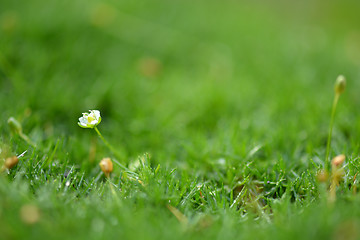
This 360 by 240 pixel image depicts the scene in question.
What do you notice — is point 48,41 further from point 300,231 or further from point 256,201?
point 300,231

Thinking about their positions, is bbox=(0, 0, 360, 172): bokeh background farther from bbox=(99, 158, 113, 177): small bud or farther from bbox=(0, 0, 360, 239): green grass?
bbox=(99, 158, 113, 177): small bud

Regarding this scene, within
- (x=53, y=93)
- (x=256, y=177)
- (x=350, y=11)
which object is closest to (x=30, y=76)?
(x=53, y=93)

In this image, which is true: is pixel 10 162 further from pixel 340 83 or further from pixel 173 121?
pixel 340 83

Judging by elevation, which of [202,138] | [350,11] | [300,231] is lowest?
[202,138]

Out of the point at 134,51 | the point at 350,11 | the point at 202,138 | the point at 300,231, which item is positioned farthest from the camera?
the point at 350,11

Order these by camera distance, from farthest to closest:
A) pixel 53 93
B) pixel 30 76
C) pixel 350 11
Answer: pixel 350 11 < pixel 30 76 < pixel 53 93

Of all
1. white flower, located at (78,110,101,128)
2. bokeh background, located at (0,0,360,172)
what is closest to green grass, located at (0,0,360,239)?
bokeh background, located at (0,0,360,172)

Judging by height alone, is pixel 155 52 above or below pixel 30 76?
above

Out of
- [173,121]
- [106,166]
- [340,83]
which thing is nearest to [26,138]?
[106,166]
